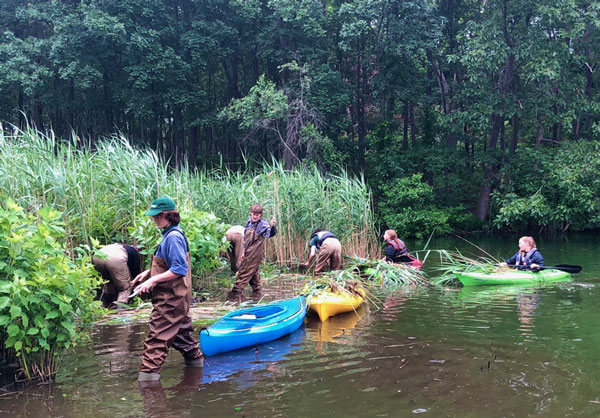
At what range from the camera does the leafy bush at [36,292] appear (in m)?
4.23

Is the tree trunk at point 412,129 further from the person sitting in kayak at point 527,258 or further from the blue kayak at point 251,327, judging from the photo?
the blue kayak at point 251,327

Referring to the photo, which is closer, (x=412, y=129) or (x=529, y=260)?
(x=529, y=260)

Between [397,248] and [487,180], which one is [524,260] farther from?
[487,180]

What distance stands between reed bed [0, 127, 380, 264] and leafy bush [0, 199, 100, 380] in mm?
1926

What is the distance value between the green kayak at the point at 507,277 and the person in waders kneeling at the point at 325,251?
2.24 meters

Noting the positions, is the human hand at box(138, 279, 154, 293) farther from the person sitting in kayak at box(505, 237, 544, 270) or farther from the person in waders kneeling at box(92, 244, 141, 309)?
the person sitting in kayak at box(505, 237, 544, 270)

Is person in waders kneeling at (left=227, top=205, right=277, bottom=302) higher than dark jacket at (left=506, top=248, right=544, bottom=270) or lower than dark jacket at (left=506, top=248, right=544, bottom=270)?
higher

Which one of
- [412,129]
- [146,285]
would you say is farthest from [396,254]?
[412,129]

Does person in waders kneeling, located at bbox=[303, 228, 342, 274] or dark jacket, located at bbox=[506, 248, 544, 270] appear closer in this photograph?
person in waders kneeling, located at bbox=[303, 228, 342, 274]

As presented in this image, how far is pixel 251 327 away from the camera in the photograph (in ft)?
19.5

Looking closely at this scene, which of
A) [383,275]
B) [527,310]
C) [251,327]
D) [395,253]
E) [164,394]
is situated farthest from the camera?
[395,253]

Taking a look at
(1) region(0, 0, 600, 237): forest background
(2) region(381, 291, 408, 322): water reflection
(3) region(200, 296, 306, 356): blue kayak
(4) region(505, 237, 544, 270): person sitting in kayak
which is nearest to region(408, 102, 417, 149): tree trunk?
(1) region(0, 0, 600, 237): forest background

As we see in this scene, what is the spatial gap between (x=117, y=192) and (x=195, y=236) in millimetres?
1523

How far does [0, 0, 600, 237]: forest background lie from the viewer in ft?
65.9
